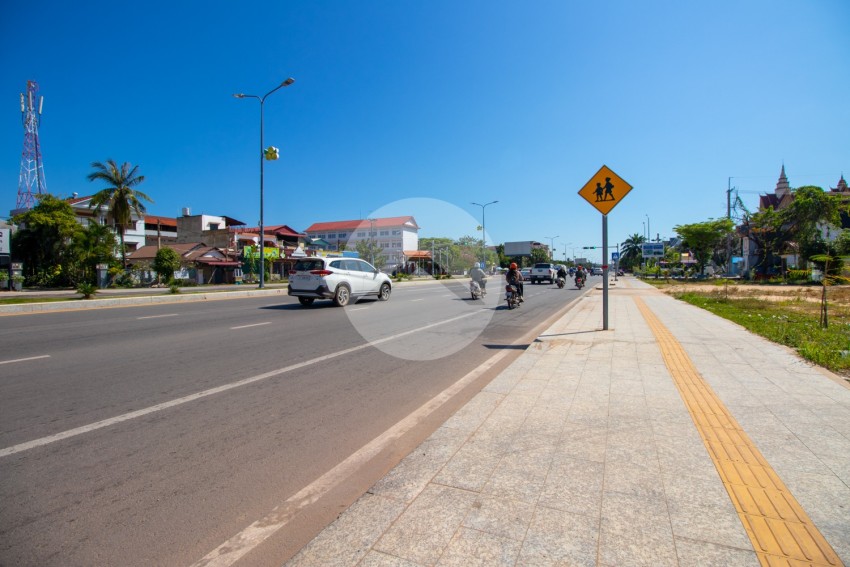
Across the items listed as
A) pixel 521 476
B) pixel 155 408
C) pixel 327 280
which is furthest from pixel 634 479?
pixel 327 280

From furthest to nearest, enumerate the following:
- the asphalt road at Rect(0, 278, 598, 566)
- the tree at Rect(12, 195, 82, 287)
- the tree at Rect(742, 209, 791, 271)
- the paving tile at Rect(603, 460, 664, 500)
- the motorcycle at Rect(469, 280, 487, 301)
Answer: the tree at Rect(742, 209, 791, 271)
the tree at Rect(12, 195, 82, 287)
the motorcycle at Rect(469, 280, 487, 301)
the paving tile at Rect(603, 460, 664, 500)
the asphalt road at Rect(0, 278, 598, 566)

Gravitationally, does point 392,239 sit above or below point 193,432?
above

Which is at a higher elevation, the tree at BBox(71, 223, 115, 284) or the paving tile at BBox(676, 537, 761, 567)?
the tree at BBox(71, 223, 115, 284)

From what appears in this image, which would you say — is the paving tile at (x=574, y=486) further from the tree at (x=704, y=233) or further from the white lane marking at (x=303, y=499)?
the tree at (x=704, y=233)

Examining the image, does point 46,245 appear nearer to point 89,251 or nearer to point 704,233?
point 89,251

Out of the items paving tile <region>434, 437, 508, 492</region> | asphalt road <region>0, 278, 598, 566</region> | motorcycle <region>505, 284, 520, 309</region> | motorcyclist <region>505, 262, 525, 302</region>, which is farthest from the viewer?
motorcyclist <region>505, 262, 525, 302</region>

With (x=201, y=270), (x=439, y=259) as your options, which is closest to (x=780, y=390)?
(x=201, y=270)

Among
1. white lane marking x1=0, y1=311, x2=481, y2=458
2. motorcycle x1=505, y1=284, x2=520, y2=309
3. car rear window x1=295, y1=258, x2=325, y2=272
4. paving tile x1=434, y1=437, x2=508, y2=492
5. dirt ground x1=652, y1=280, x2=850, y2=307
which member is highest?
car rear window x1=295, y1=258, x2=325, y2=272

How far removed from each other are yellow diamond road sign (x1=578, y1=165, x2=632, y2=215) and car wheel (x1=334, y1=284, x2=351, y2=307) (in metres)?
8.71

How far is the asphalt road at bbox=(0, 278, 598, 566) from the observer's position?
2396mm

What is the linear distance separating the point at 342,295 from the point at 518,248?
208 feet

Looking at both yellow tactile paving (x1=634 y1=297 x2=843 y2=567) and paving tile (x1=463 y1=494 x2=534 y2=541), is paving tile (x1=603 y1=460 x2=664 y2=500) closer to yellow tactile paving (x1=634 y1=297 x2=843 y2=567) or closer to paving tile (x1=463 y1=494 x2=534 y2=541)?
yellow tactile paving (x1=634 y1=297 x2=843 y2=567)

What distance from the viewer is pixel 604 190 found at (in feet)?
29.5

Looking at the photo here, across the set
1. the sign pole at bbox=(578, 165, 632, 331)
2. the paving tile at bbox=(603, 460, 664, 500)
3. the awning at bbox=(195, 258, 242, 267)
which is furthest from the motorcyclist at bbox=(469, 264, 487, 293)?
the awning at bbox=(195, 258, 242, 267)
